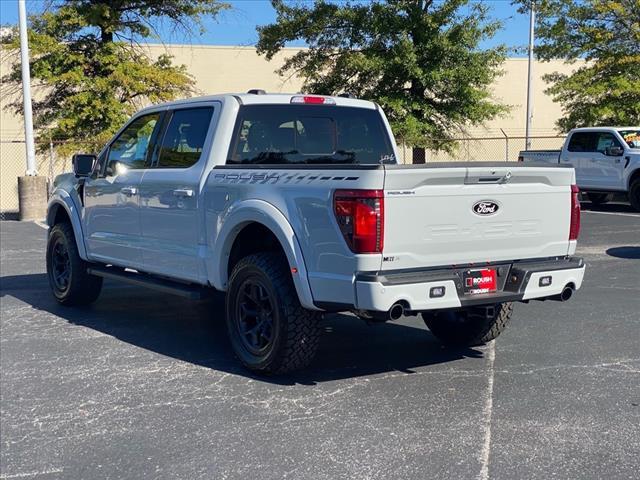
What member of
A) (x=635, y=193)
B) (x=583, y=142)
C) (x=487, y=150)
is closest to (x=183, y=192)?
(x=635, y=193)

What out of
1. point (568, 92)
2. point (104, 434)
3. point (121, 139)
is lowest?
point (104, 434)

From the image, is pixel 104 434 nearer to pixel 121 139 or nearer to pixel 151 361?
pixel 151 361

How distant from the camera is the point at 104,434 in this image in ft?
15.0

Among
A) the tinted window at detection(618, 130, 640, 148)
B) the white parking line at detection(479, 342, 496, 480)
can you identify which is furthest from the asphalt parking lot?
the tinted window at detection(618, 130, 640, 148)

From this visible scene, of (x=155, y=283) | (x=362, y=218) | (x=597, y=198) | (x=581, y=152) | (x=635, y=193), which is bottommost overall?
(x=597, y=198)

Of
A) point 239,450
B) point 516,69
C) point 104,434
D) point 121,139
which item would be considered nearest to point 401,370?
point 239,450

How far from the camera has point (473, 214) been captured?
16.7 feet

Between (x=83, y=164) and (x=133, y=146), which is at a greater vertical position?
(x=133, y=146)

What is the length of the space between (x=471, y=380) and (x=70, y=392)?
2773 mm

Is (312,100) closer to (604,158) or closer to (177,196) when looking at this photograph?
(177,196)

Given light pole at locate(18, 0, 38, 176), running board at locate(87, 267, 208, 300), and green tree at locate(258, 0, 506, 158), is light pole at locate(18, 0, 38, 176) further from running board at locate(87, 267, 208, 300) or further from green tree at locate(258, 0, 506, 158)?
running board at locate(87, 267, 208, 300)

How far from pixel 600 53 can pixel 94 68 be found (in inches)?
572

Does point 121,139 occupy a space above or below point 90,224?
above

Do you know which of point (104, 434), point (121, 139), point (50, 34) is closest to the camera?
point (104, 434)
